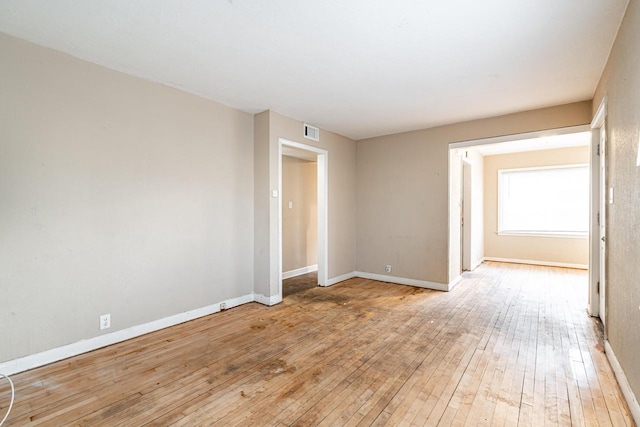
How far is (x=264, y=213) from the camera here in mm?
4004

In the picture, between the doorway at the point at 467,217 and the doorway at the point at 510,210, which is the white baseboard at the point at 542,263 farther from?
the doorway at the point at 467,217

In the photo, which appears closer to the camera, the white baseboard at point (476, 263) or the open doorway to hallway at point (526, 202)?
the open doorway to hallway at point (526, 202)

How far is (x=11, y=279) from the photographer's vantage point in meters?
2.28

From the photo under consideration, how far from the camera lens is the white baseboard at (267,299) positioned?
3.94 meters

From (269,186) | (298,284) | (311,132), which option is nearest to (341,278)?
(298,284)

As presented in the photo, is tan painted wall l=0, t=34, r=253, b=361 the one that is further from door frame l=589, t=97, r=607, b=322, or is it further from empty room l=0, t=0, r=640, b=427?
door frame l=589, t=97, r=607, b=322

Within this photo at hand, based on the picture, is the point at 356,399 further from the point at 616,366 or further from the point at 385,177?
the point at 385,177

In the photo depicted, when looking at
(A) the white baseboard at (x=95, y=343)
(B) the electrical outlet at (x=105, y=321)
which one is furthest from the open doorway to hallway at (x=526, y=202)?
(B) the electrical outlet at (x=105, y=321)

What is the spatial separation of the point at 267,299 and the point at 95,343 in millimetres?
1832

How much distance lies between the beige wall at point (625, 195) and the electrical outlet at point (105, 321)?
3.92m

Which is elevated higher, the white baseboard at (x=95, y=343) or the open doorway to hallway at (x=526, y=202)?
the open doorway to hallway at (x=526, y=202)

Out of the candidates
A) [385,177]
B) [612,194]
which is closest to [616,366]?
[612,194]

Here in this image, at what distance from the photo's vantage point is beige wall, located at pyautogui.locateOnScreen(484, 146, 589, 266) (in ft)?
20.8

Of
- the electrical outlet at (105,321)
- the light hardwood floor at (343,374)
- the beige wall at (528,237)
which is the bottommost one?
the light hardwood floor at (343,374)
